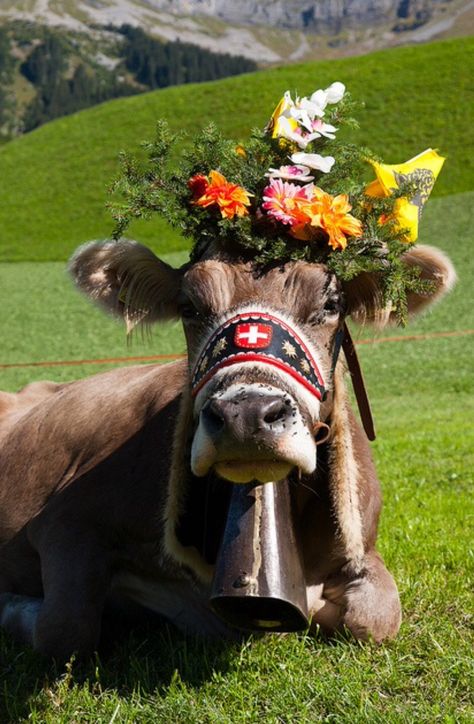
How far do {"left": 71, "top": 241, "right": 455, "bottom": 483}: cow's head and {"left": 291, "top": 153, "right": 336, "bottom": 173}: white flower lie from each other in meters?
0.48

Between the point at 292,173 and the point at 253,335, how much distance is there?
37.5 inches

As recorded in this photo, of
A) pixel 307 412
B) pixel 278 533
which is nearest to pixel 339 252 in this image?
pixel 307 412

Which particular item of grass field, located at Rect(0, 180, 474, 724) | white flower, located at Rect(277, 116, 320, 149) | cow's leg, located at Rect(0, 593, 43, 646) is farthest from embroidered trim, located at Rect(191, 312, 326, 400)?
cow's leg, located at Rect(0, 593, 43, 646)

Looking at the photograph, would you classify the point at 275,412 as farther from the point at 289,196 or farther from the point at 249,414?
the point at 289,196

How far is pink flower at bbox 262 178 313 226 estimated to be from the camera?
13.6 feet

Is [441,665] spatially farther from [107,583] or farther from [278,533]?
[107,583]

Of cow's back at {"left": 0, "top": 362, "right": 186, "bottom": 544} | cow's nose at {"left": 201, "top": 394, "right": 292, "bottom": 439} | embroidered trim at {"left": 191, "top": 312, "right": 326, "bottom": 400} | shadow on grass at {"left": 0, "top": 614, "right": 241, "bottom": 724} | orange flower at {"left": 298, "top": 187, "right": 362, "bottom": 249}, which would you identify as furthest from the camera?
cow's back at {"left": 0, "top": 362, "right": 186, "bottom": 544}

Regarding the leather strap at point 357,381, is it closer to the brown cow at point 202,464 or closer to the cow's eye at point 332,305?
the brown cow at point 202,464

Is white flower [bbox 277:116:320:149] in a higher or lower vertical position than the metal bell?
higher

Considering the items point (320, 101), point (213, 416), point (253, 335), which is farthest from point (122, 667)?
point (320, 101)

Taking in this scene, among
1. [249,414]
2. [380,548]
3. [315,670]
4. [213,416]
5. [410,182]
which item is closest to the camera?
[249,414]

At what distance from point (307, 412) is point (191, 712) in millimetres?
1239

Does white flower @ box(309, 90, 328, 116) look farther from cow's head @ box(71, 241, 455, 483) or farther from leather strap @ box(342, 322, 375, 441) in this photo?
leather strap @ box(342, 322, 375, 441)

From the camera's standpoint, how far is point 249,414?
3426 millimetres
